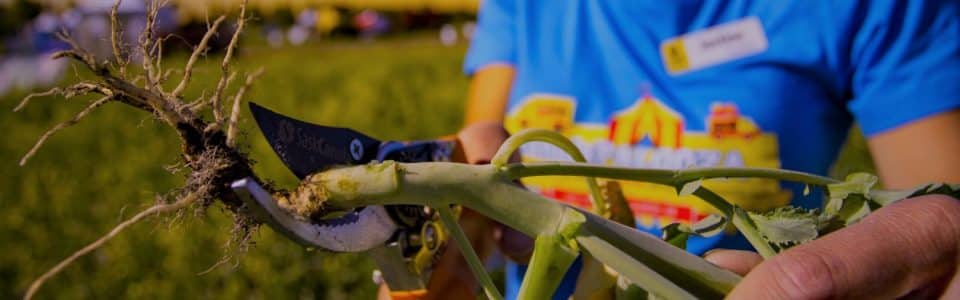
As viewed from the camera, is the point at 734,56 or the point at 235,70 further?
the point at 734,56

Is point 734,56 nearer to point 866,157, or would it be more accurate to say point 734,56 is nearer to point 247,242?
point 247,242

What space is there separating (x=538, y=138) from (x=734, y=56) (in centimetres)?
55

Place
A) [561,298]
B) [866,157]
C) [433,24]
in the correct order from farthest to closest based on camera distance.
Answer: [433,24] → [866,157] → [561,298]

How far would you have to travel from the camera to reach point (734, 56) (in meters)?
1.38

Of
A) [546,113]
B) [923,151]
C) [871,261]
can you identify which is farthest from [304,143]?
[923,151]

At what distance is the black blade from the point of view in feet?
2.72

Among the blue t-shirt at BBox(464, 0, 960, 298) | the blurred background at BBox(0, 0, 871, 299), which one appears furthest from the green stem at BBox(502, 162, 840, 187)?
the blue t-shirt at BBox(464, 0, 960, 298)

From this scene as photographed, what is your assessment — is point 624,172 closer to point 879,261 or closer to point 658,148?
point 879,261

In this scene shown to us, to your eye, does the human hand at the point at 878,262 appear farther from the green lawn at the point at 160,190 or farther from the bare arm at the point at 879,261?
the green lawn at the point at 160,190

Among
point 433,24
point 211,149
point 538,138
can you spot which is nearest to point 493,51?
point 538,138

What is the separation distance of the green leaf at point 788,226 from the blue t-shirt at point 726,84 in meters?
0.42

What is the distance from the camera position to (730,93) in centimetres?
138

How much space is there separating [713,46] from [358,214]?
711 millimetres

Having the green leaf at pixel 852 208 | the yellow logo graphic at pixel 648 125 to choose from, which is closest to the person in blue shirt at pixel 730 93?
the yellow logo graphic at pixel 648 125
